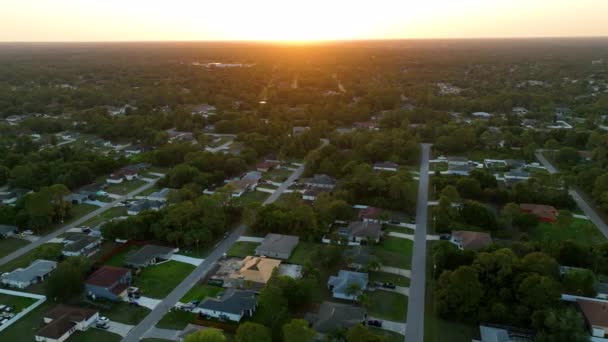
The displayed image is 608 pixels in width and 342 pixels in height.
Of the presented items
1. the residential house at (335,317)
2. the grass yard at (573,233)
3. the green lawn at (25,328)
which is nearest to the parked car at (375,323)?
the residential house at (335,317)

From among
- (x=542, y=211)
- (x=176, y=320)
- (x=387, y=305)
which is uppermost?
(x=542, y=211)

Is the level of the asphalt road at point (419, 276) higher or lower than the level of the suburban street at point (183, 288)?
higher

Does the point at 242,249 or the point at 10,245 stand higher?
the point at 242,249

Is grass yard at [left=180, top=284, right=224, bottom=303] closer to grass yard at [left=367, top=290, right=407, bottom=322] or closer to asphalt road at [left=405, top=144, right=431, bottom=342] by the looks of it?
grass yard at [left=367, top=290, right=407, bottom=322]

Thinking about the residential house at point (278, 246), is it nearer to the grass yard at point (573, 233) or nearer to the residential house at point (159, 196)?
the residential house at point (159, 196)

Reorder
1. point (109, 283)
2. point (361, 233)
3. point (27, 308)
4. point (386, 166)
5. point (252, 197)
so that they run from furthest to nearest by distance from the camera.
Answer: point (386, 166) → point (252, 197) → point (361, 233) → point (109, 283) → point (27, 308)

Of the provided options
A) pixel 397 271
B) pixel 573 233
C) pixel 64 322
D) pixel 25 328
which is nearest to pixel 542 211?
pixel 573 233

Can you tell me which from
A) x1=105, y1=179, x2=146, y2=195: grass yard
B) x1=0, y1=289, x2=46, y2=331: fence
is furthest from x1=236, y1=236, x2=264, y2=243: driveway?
x1=105, y1=179, x2=146, y2=195: grass yard

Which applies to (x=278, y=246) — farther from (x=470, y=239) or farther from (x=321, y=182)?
(x=321, y=182)
